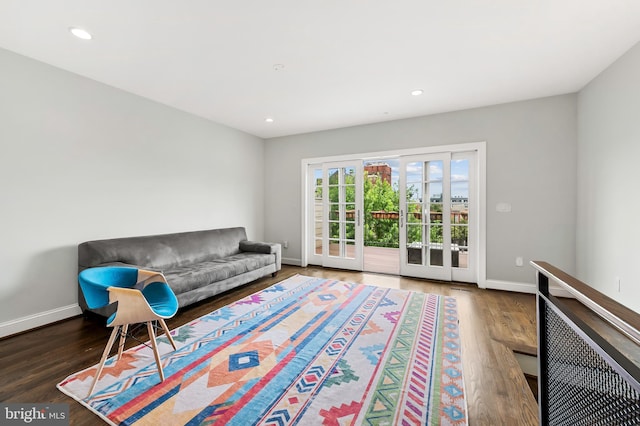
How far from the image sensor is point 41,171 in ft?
9.06

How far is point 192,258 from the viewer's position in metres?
3.94

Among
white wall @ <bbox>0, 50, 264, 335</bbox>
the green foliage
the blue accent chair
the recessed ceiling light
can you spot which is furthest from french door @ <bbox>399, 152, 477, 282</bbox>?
the recessed ceiling light

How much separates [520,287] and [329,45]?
398 cm

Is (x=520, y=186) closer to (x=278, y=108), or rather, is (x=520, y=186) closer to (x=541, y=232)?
(x=541, y=232)

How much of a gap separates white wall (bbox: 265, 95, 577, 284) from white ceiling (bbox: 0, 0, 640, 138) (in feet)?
1.11

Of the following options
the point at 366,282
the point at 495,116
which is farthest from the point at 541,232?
the point at 366,282

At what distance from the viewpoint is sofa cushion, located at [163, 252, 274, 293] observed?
3003 mm

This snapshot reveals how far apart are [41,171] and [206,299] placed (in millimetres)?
2192

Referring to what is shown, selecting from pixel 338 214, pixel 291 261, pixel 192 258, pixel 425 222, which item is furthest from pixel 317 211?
pixel 192 258

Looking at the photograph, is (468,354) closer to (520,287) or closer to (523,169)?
(520,287)

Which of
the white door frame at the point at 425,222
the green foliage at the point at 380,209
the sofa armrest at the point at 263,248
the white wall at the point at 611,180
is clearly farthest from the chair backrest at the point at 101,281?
the green foliage at the point at 380,209

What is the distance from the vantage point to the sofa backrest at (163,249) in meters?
2.98

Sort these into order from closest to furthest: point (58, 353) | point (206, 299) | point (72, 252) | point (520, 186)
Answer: point (58, 353) < point (72, 252) < point (206, 299) < point (520, 186)

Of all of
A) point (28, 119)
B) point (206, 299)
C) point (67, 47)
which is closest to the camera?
point (67, 47)
